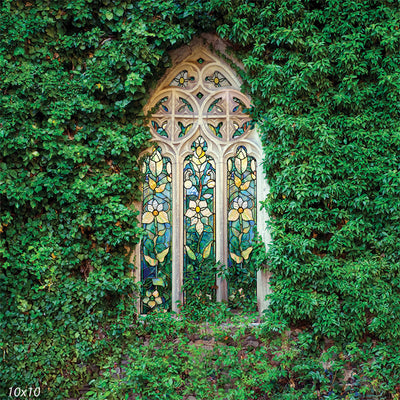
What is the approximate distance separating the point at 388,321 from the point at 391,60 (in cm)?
268

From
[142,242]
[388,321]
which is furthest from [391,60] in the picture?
[142,242]

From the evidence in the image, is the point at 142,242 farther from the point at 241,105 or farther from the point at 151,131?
the point at 241,105

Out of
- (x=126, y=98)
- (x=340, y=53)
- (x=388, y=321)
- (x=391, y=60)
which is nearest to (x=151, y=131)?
(x=126, y=98)

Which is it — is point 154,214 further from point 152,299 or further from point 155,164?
point 152,299

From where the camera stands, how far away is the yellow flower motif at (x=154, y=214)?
5438mm

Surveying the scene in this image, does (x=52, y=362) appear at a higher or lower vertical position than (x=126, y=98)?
lower

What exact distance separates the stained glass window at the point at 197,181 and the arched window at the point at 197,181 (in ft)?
0.04

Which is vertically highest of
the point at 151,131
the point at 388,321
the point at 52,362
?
the point at 151,131

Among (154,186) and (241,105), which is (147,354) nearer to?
(154,186)

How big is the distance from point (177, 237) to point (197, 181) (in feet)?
2.24

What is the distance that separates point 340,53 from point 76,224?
331 cm

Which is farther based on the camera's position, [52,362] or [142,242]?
[142,242]

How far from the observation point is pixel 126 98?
517 centimetres

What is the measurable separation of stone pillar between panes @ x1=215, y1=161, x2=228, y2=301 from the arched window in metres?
0.01
